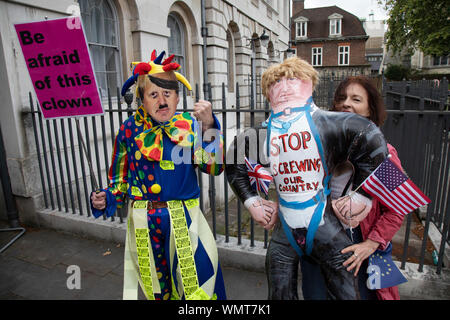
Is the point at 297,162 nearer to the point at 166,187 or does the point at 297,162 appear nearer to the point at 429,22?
the point at 166,187

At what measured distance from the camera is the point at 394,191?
1542 millimetres

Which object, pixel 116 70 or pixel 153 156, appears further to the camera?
pixel 116 70

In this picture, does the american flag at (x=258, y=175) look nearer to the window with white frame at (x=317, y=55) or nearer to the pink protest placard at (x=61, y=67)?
the pink protest placard at (x=61, y=67)

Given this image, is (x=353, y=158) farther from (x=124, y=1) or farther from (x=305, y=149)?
(x=124, y=1)

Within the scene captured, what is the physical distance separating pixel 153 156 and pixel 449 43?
69.6 ft

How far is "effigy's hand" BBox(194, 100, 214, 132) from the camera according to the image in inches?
72.8

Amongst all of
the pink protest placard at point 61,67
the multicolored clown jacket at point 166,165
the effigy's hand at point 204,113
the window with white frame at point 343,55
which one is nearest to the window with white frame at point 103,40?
the pink protest placard at point 61,67

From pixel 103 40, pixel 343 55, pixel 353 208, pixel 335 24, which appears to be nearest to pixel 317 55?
pixel 343 55

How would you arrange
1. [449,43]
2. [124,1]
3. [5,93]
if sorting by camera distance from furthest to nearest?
[449,43]
[124,1]
[5,93]

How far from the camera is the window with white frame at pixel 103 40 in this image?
18.2 ft

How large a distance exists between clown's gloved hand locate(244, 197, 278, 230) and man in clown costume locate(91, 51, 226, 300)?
0.36 meters

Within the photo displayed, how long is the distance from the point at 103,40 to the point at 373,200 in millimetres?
5776

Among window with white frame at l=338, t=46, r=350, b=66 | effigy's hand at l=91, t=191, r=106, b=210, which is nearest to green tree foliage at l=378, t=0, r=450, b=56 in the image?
window with white frame at l=338, t=46, r=350, b=66

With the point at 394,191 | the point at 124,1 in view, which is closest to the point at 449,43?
the point at 124,1
